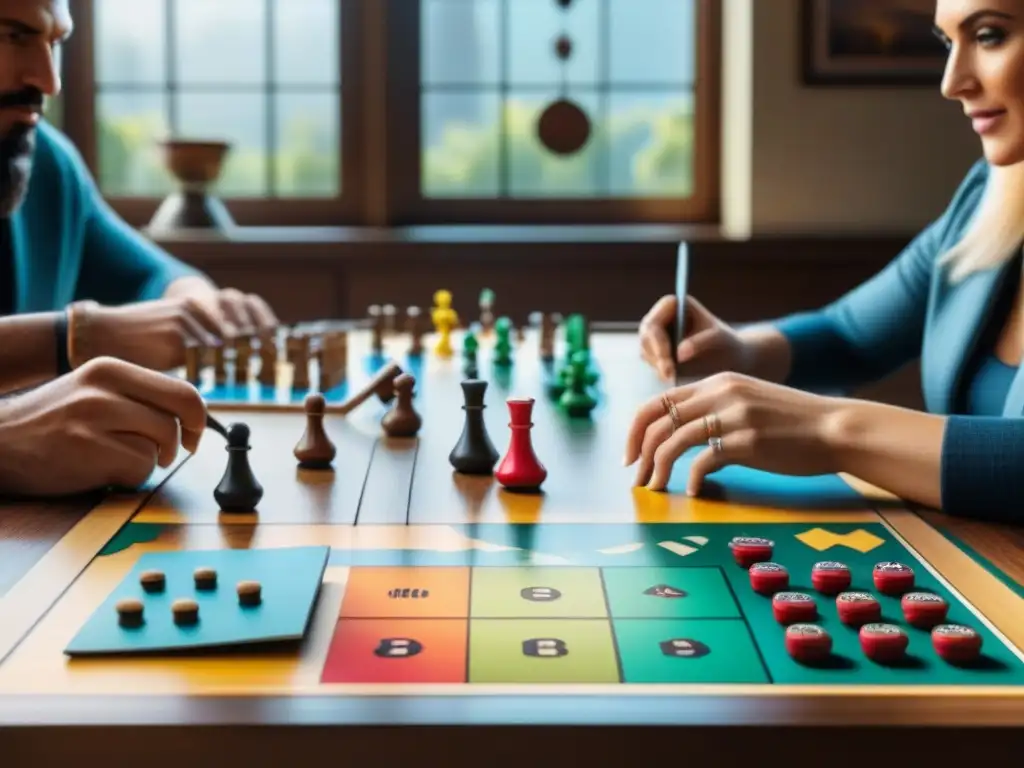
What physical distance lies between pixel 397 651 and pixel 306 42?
3.39 meters

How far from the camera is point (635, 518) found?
1.28 metres

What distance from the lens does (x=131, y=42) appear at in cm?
405

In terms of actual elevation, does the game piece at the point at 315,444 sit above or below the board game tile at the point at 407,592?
above

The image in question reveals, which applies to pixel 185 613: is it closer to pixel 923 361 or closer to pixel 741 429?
pixel 741 429

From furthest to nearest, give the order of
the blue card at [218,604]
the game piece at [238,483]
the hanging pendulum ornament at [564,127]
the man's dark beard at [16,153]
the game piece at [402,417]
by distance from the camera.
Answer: the hanging pendulum ornament at [564,127]
the man's dark beard at [16,153]
the game piece at [402,417]
the game piece at [238,483]
the blue card at [218,604]

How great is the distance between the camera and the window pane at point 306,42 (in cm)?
402

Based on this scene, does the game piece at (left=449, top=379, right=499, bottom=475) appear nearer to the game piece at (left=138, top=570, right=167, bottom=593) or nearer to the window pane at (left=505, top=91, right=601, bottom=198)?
the game piece at (left=138, top=570, right=167, bottom=593)

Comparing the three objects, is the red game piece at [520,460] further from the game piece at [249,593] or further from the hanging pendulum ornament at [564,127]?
the hanging pendulum ornament at [564,127]

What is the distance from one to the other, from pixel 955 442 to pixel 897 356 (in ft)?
3.24

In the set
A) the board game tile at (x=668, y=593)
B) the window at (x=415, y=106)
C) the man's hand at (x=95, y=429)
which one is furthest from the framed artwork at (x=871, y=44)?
the board game tile at (x=668, y=593)

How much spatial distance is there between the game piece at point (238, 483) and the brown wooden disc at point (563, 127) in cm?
278

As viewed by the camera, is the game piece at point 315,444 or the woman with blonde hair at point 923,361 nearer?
the woman with blonde hair at point 923,361

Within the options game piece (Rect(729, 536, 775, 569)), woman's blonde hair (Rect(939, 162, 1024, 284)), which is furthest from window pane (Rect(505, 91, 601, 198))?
game piece (Rect(729, 536, 775, 569))

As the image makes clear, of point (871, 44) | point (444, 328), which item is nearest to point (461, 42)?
point (871, 44)
